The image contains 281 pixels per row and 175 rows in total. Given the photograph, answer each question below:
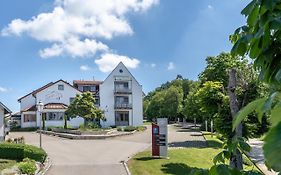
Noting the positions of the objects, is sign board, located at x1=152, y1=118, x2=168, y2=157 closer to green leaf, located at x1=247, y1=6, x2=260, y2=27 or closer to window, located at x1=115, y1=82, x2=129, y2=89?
green leaf, located at x1=247, y1=6, x2=260, y2=27

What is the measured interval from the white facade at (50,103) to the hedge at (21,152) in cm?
3327

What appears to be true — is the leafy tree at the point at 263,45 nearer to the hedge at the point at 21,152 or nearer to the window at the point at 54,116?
the hedge at the point at 21,152

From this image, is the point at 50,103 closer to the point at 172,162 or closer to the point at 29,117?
the point at 29,117

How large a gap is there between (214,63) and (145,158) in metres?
19.3

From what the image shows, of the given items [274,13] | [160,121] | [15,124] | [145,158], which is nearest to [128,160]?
[145,158]

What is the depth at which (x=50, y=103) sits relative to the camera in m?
61.8

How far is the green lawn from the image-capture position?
20047mm

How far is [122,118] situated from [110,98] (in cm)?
414

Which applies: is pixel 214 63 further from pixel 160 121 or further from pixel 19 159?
pixel 19 159

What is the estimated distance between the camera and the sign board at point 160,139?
24.5 metres

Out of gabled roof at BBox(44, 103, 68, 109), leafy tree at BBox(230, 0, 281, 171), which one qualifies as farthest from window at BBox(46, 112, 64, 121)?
leafy tree at BBox(230, 0, 281, 171)

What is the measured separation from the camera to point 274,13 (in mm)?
1277

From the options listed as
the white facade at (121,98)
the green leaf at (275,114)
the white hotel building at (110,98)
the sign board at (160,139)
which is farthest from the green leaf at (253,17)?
the white facade at (121,98)

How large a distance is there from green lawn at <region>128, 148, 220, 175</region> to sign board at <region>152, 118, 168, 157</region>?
59cm
